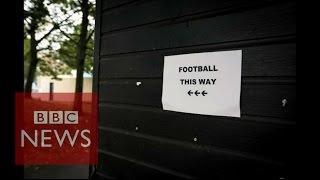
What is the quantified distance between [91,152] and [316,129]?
2.11 meters

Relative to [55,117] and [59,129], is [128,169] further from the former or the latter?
→ [55,117]

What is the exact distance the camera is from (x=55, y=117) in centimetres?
304

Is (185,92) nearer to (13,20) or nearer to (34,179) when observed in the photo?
(13,20)

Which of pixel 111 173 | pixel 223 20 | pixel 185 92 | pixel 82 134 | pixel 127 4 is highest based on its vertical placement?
pixel 127 4

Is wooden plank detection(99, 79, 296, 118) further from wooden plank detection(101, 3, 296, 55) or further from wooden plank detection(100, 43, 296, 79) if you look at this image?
wooden plank detection(101, 3, 296, 55)

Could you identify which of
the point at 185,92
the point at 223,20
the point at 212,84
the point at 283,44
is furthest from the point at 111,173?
the point at 283,44

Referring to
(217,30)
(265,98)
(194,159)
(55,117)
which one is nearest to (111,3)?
(55,117)

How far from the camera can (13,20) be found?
2.82 metres

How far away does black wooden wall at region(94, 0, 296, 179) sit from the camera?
1621 millimetres

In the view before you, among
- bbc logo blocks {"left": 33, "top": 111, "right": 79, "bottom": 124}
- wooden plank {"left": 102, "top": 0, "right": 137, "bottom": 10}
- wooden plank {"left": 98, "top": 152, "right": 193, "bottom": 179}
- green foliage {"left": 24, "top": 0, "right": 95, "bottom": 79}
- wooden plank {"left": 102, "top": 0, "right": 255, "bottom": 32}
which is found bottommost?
wooden plank {"left": 98, "top": 152, "right": 193, "bottom": 179}

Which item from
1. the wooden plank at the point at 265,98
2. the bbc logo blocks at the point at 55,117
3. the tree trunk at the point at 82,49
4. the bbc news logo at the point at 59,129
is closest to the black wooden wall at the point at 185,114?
the wooden plank at the point at 265,98

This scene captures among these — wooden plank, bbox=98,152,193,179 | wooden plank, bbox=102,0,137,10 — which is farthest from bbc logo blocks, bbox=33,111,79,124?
wooden plank, bbox=102,0,137,10

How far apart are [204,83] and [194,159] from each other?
446 millimetres

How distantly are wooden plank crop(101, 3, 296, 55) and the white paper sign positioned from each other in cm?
9
